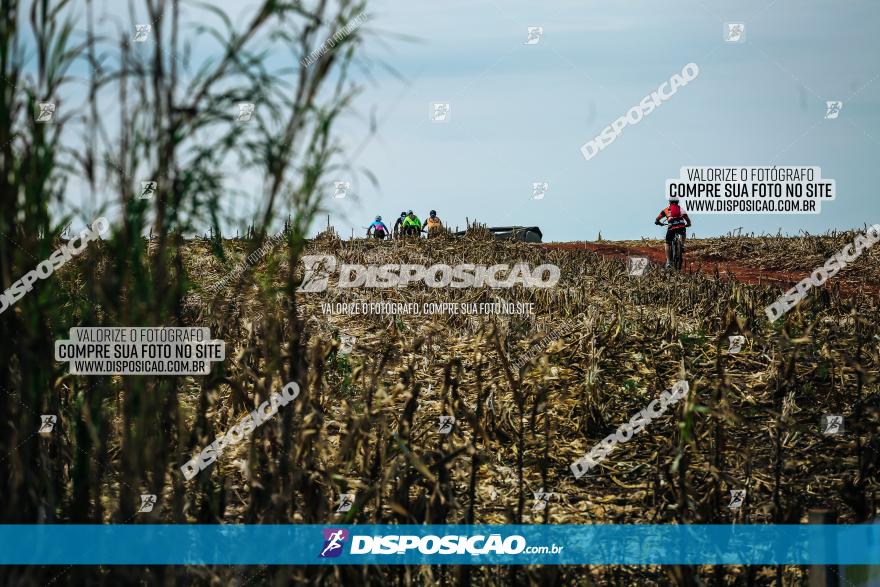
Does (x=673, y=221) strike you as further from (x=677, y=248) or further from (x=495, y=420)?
(x=495, y=420)

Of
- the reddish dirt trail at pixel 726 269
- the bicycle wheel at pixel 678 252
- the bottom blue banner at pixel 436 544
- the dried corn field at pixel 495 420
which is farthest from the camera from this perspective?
the bicycle wheel at pixel 678 252

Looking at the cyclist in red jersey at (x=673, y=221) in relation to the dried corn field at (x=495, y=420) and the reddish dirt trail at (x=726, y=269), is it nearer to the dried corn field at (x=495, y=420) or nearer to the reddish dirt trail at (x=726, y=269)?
the reddish dirt trail at (x=726, y=269)

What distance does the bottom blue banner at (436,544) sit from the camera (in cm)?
369

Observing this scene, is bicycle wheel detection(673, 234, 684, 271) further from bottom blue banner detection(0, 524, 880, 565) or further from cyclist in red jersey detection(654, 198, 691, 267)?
bottom blue banner detection(0, 524, 880, 565)

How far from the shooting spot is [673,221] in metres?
16.4

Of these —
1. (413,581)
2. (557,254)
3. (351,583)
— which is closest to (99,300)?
(351,583)

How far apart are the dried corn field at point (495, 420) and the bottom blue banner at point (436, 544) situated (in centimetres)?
7

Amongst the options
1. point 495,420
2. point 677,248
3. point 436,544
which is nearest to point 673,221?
point 677,248

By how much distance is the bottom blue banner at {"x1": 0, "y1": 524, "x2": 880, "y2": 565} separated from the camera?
369cm

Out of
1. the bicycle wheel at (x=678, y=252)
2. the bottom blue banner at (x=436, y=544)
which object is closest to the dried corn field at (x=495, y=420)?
the bottom blue banner at (x=436, y=544)

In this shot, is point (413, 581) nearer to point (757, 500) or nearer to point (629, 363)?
point (757, 500)

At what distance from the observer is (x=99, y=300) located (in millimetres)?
3885

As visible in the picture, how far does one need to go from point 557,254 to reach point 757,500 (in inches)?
370

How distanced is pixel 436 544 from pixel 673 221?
13242 millimetres
